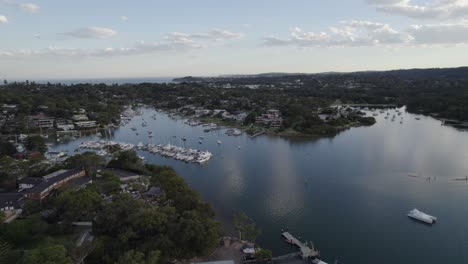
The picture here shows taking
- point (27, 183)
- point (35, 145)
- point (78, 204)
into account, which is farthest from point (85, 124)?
point (78, 204)

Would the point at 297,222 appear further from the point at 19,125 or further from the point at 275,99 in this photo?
the point at 275,99

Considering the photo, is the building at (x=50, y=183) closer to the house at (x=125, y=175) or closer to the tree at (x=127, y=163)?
the house at (x=125, y=175)

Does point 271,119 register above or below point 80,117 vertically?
below

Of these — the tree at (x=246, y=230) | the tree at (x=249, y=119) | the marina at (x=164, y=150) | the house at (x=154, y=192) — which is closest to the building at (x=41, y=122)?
the marina at (x=164, y=150)

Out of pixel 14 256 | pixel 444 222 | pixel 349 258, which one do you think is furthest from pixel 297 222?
pixel 14 256

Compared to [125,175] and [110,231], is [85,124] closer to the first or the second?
[125,175]

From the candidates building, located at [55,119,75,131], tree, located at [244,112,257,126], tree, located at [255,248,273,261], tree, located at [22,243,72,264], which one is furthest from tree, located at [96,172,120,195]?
building, located at [55,119,75,131]
